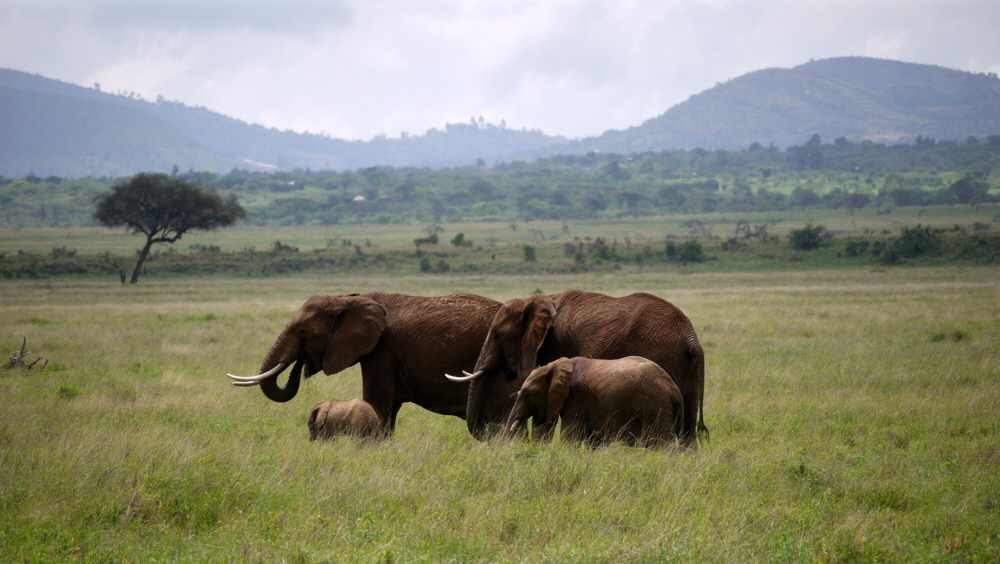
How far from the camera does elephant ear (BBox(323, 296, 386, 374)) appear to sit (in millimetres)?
9773

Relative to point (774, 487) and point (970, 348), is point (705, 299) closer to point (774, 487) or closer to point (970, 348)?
point (970, 348)

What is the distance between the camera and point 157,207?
2077 inches

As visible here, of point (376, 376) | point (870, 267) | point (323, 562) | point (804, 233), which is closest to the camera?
point (323, 562)

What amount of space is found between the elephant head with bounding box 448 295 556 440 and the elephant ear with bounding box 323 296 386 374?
1163 millimetres

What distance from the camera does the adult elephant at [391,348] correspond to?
991 cm

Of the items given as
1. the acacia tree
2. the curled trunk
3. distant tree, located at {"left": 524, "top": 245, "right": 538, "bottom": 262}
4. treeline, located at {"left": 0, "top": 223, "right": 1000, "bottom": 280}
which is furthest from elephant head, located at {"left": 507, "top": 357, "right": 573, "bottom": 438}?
distant tree, located at {"left": 524, "top": 245, "right": 538, "bottom": 262}

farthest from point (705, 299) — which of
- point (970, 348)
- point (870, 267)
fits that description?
point (870, 267)

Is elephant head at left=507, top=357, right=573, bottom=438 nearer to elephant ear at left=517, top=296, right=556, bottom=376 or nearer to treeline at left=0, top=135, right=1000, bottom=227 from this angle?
elephant ear at left=517, top=296, right=556, bottom=376

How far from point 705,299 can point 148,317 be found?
19.8 m

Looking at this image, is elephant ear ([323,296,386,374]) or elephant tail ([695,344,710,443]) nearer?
elephant tail ([695,344,710,443])

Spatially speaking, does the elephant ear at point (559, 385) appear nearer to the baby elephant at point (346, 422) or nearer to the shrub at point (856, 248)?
the baby elephant at point (346, 422)

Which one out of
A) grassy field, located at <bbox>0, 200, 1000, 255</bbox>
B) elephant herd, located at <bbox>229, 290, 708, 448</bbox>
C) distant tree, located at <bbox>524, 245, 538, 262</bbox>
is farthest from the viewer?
grassy field, located at <bbox>0, 200, 1000, 255</bbox>

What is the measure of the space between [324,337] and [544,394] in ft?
9.49

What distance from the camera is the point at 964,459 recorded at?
8.61 m
